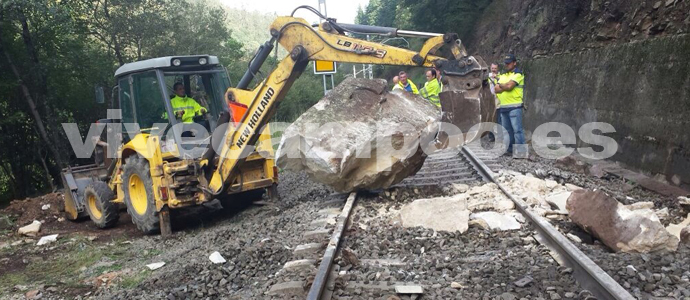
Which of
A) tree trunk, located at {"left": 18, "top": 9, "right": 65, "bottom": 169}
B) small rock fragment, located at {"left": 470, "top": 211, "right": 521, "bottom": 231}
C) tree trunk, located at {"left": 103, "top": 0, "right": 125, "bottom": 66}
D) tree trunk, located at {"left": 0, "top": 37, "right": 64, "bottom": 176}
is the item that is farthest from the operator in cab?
tree trunk, located at {"left": 103, "top": 0, "right": 125, "bottom": 66}

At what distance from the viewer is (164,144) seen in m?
7.05

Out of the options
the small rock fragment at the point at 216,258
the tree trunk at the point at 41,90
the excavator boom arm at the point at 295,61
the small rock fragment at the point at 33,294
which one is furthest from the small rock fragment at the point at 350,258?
the tree trunk at the point at 41,90

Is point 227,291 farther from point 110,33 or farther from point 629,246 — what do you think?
point 110,33

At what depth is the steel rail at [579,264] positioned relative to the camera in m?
3.19

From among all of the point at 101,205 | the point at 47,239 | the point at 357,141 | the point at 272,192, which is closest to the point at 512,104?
→ the point at 357,141

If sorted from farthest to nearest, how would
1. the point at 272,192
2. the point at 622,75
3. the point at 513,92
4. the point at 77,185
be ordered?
the point at 513,92
the point at 77,185
the point at 622,75
the point at 272,192

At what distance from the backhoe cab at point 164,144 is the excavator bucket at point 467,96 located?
283 centimetres

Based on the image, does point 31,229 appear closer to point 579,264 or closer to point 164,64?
point 164,64

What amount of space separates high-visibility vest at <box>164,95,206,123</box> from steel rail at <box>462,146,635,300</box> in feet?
15.0

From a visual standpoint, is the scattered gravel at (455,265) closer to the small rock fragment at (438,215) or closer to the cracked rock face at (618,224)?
the small rock fragment at (438,215)

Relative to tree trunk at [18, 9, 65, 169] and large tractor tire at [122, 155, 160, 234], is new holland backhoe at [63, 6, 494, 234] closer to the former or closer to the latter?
large tractor tire at [122, 155, 160, 234]

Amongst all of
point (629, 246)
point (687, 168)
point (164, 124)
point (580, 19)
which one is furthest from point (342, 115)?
point (580, 19)

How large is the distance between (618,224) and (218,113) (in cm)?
546

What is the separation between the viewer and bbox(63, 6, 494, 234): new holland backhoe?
5262mm
